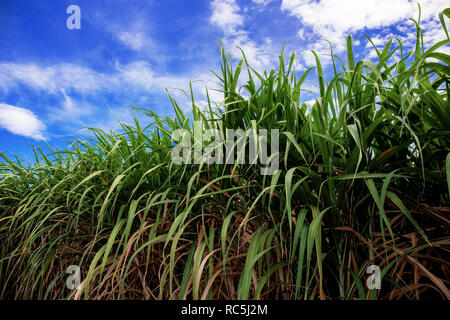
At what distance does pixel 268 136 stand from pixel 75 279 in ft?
3.60

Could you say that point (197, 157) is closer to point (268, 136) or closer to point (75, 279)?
point (268, 136)

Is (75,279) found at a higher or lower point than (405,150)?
lower

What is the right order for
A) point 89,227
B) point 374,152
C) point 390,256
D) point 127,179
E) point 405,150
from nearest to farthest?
point 390,256, point 405,150, point 374,152, point 127,179, point 89,227

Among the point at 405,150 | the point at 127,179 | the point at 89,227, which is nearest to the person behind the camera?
the point at 405,150

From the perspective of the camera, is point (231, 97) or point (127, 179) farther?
point (127, 179)

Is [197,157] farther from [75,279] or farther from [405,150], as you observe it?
[75,279]

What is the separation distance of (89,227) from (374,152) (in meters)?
1.28

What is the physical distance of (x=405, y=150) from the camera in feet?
3.13
